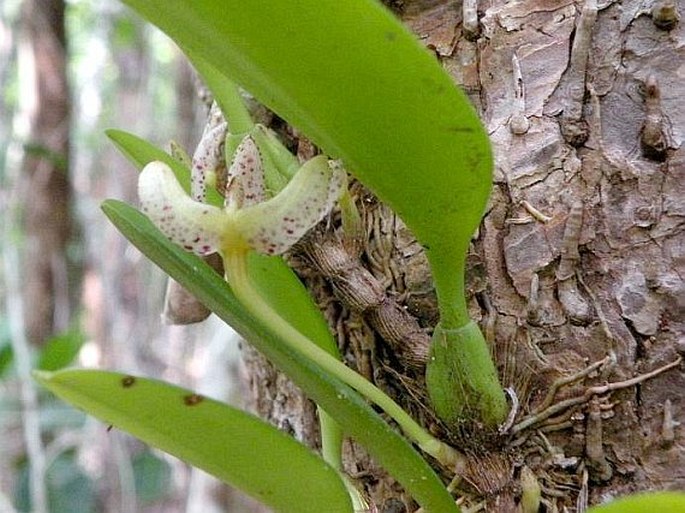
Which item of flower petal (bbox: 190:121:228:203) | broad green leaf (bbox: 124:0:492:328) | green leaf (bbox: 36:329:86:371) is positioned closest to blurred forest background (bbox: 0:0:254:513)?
green leaf (bbox: 36:329:86:371)

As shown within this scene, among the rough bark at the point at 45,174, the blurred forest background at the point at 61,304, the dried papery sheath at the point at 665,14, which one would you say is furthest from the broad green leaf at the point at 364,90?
the rough bark at the point at 45,174

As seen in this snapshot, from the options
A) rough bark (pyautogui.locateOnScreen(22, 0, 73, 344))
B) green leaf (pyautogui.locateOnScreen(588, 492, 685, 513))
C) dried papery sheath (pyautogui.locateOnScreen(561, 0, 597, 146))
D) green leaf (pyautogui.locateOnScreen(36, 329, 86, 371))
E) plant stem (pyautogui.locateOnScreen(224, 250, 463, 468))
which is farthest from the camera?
rough bark (pyautogui.locateOnScreen(22, 0, 73, 344))

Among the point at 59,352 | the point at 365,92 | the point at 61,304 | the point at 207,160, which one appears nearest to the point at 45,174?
the point at 61,304

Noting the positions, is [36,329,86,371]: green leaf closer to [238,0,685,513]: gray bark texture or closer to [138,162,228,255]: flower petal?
[238,0,685,513]: gray bark texture

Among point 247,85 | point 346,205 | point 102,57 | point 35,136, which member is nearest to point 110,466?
point 35,136

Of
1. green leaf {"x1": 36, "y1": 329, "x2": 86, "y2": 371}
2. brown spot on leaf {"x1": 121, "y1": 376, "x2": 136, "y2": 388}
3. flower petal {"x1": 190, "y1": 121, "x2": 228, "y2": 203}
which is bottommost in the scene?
green leaf {"x1": 36, "y1": 329, "x2": 86, "y2": 371}

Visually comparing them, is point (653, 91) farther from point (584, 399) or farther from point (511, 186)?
point (584, 399)

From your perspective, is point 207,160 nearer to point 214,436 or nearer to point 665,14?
point 214,436
